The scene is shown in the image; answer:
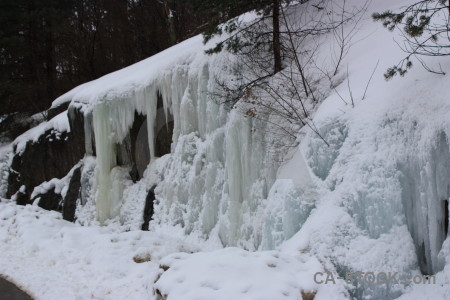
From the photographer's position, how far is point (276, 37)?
6211mm

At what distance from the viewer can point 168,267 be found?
4.05 metres

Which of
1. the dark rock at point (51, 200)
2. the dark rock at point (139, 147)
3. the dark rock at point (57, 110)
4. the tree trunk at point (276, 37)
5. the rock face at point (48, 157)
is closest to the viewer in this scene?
the tree trunk at point (276, 37)

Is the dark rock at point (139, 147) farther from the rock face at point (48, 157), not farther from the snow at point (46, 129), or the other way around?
the snow at point (46, 129)

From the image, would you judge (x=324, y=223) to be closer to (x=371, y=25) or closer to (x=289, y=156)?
(x=289, y=156)

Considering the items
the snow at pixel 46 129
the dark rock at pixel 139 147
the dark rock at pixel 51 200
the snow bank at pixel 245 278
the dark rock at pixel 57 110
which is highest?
the dark rock at pixel 57 110

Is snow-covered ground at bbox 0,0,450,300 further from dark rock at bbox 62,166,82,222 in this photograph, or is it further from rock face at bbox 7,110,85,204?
rock face at bbox 7,110,85,204

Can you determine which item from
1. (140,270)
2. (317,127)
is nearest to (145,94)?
(140,270)

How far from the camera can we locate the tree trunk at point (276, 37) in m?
6.06

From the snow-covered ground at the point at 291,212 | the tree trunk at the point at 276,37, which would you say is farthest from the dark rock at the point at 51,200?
the tree trunk at the point at 276,37

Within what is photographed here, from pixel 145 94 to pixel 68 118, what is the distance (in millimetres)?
3930

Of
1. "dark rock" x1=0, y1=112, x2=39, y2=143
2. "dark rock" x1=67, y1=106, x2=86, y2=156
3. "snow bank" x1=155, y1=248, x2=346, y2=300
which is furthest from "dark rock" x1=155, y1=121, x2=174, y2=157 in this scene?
"dark rock" x1=0, y1=112, x2=39, y2=143

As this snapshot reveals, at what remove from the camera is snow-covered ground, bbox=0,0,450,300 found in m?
3.37

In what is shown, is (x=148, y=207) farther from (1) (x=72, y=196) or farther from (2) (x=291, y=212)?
(2) (x=291, y=212)

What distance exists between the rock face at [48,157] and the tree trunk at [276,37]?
6.71 metres
